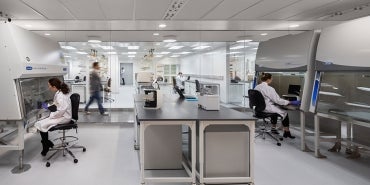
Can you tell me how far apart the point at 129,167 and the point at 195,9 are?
2.71m

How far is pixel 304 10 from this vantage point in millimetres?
4641

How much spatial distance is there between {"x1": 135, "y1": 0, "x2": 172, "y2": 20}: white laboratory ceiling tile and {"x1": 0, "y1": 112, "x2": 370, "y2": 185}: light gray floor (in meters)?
2.31

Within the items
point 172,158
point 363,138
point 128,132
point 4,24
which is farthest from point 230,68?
point 4,24

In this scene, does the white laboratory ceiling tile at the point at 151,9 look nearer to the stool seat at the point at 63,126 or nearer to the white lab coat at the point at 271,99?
the stool seat at the point at 63,126

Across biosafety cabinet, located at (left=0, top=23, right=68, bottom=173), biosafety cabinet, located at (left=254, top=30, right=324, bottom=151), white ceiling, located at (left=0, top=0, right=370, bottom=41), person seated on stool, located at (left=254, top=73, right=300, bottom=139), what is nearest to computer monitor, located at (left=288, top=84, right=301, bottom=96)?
biosafety cabinet, located at (left=254, top=30, right=324, bottom=151)

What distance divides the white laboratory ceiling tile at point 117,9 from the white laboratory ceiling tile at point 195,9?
857 millimetres

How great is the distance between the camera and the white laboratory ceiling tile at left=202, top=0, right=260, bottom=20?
13.5 feet

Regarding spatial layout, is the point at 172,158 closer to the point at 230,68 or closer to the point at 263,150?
the point at 263,150

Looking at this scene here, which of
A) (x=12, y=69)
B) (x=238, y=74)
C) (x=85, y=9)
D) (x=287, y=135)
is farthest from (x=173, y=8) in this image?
(x=238, y=74)

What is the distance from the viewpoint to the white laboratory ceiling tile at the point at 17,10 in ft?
13.3

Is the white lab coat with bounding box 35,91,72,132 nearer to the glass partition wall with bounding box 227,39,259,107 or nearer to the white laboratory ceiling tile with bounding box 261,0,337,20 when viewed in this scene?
the white laboratory ceiling tile with bounding box 261,0,337,20


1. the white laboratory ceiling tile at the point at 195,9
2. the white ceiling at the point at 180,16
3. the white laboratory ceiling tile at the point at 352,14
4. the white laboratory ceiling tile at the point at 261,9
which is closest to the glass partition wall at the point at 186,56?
the white ceiling at the point at 180,16

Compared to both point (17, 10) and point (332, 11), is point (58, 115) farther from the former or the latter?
point (332, 11)

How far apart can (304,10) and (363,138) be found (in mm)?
2265
